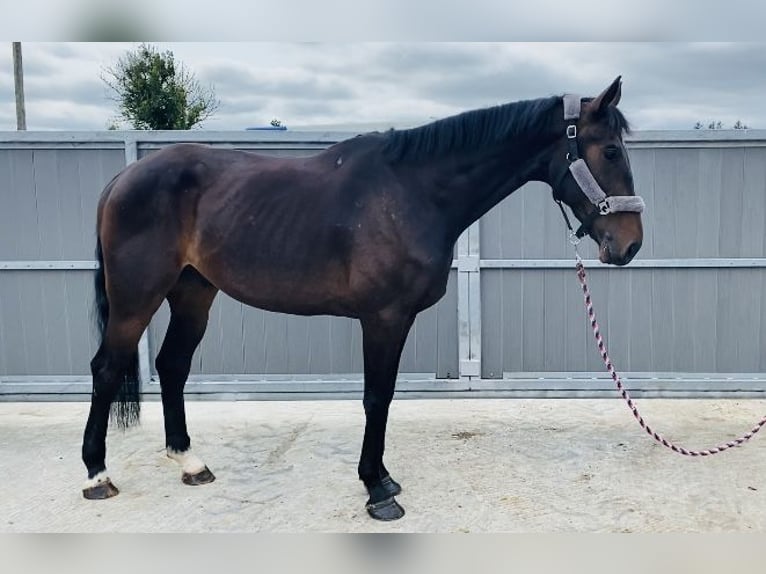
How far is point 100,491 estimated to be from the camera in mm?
2936

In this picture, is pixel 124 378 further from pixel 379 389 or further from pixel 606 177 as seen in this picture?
pixel 606 177

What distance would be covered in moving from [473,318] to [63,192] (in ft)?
10.5

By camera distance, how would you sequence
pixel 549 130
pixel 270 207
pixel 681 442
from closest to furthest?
pixel 549 130
pixel 270 207
pixel 681 442

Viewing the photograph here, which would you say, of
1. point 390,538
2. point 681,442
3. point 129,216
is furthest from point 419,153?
point 681,442

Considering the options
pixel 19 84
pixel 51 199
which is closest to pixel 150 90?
pixel 19 84

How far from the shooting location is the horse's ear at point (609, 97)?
2.48m

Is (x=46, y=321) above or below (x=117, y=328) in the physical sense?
below

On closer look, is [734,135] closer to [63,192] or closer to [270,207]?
[270,207]

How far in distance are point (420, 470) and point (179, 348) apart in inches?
Result: 56.6

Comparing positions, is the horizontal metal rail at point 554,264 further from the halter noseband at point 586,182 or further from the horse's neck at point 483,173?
the halter noseband at point 586,182

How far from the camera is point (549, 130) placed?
106 inches

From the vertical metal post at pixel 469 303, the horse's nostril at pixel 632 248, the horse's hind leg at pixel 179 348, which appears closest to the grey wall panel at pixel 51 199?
the horse's hind leg at pixel 179 348

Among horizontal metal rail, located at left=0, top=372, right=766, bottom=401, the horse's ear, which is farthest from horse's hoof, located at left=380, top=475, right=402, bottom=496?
the horse's ear

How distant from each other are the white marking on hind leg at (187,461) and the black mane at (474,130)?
184cm
